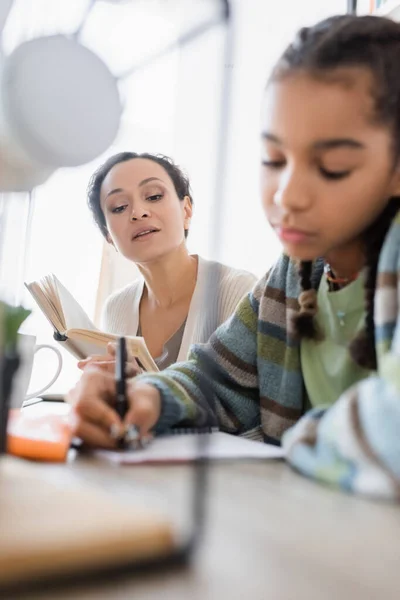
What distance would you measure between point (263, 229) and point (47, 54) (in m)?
1.45

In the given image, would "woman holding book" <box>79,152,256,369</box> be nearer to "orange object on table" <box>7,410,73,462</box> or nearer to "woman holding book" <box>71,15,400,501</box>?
"woman holding book" <box>71,15,400,501</box>

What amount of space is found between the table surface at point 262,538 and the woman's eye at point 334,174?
0.85ft

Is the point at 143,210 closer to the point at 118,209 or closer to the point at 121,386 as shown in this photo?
the point at 118,209

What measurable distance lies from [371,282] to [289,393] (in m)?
0.18

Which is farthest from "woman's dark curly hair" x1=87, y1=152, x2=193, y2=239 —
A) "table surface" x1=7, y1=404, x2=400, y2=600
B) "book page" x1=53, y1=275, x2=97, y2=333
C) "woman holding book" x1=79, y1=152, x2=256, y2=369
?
"table surface" x1=7, y1=404, x2=400, y2=600

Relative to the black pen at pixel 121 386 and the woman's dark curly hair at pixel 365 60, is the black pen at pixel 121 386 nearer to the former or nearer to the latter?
the black pen at pixel 121 386

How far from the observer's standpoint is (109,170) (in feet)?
3.29

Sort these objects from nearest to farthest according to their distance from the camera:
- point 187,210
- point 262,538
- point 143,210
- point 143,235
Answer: point 262,538, point 143,210, point 143,235, point 187,210

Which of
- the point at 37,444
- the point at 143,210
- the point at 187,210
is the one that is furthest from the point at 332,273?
the point at 187,210

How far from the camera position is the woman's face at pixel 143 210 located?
43.8 inches

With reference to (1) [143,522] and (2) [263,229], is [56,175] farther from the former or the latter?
(2) [263,229]

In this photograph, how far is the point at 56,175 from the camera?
45 centimetres

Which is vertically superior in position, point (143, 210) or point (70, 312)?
point (143, 210)

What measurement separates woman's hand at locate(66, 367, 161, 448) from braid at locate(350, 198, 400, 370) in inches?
8.4
